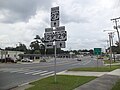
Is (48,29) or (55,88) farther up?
(48,29)

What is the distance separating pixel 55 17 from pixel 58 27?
632 mm

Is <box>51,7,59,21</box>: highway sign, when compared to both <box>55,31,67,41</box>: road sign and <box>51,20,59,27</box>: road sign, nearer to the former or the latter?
<box>51,20,59,27</box>: road sign

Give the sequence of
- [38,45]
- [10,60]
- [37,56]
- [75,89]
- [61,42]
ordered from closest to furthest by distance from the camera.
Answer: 1. [75,89]
2. [61,42]
3. [10,60]
4. [37,56]
5. [38,45]

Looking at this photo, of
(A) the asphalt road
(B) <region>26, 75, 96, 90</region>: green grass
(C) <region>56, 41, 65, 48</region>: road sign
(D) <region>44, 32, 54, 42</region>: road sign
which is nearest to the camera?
(B) <region>26, 75, 96, 90</region>: green grass

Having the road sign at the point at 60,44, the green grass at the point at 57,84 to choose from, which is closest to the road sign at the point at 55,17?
the road sign at the point at 60,44

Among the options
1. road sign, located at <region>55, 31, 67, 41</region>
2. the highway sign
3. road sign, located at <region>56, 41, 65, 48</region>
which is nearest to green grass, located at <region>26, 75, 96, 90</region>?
road sign, located at <region>56, 41, 65, 48</region>

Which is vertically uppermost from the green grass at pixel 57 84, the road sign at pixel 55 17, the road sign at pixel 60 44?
the road sign at pixel 55 17

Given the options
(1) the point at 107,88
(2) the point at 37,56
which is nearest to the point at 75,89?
(1) the point at 107,88

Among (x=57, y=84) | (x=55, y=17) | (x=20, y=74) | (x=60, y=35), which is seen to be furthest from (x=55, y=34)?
(x=20, y=74)

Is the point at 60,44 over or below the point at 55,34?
below

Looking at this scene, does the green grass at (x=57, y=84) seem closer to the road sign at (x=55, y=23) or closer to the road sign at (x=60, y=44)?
the road sign at (x=60, y=44)

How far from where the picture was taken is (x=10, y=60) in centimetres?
7362

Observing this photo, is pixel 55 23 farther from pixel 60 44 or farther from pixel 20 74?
pixel 20 74

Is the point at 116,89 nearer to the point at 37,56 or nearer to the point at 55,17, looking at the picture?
the point at 55,17
